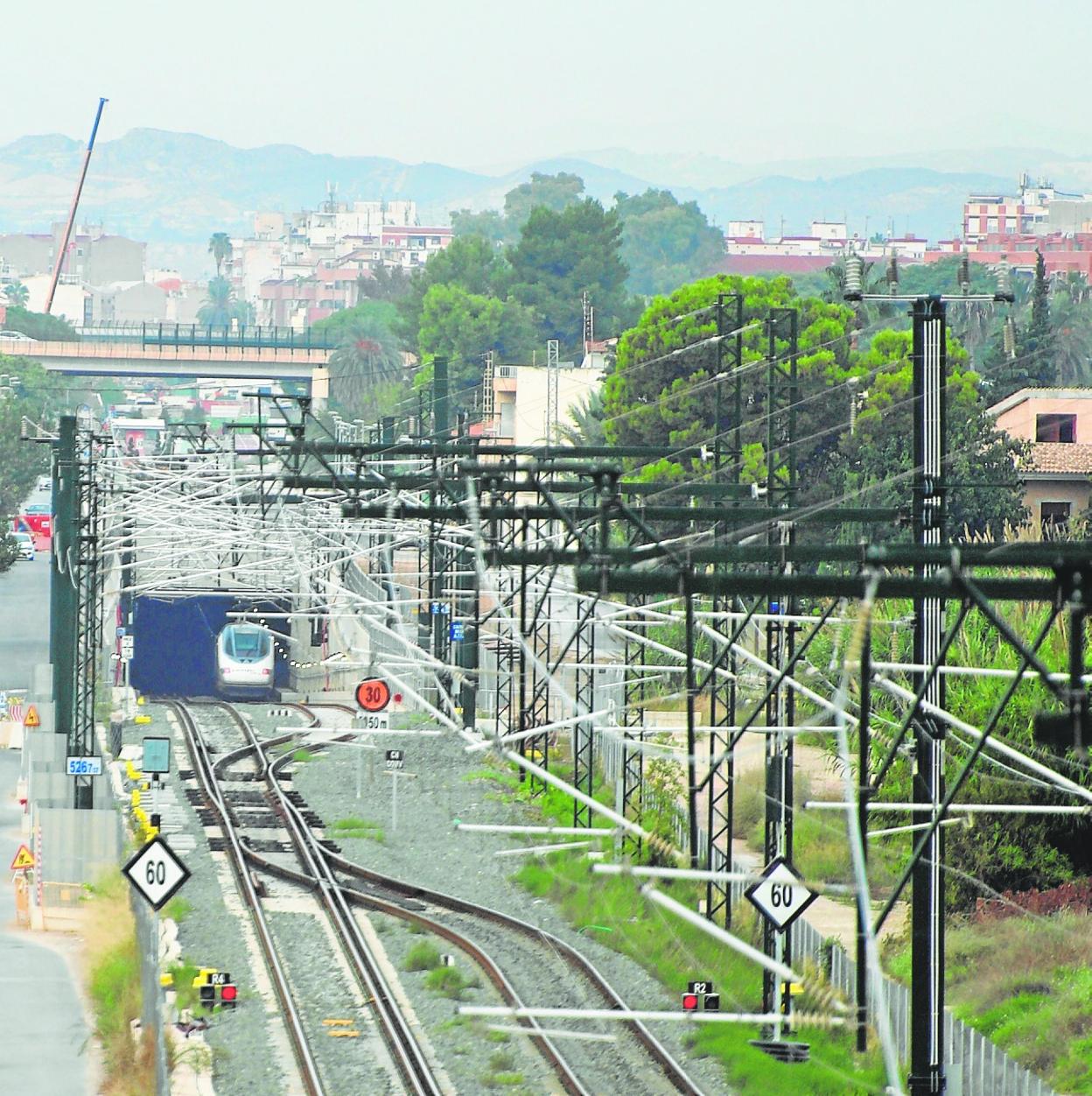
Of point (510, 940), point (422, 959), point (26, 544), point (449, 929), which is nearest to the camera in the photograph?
point (422, 959)

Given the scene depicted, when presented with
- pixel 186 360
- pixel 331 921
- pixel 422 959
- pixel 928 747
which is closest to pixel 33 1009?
pixel 422 959

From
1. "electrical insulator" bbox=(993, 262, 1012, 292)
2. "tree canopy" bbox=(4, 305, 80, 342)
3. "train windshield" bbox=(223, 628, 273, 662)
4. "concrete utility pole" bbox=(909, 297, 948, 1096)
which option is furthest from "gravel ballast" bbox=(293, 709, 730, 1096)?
"tree canopy" bbox=(4, 305, 80, 342)

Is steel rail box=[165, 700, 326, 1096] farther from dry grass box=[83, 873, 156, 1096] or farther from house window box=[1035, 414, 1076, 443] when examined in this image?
house window box=[1035, 414, 1076, 443]

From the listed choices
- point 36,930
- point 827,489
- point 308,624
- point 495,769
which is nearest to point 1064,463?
point 827,489

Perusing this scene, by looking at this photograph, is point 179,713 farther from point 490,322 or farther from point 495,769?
point 490,322

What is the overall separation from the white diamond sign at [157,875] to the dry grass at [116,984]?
4.51 ft

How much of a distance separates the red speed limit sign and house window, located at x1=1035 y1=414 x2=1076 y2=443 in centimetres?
2439

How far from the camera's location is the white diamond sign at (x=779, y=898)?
1590 centimetres

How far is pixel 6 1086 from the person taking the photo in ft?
57.7

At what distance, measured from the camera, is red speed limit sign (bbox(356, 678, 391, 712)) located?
106 ft

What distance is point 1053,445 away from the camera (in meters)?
50.1

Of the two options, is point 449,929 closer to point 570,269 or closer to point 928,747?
point 928,747

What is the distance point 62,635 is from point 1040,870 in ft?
50.3

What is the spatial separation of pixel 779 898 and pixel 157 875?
468 cm
